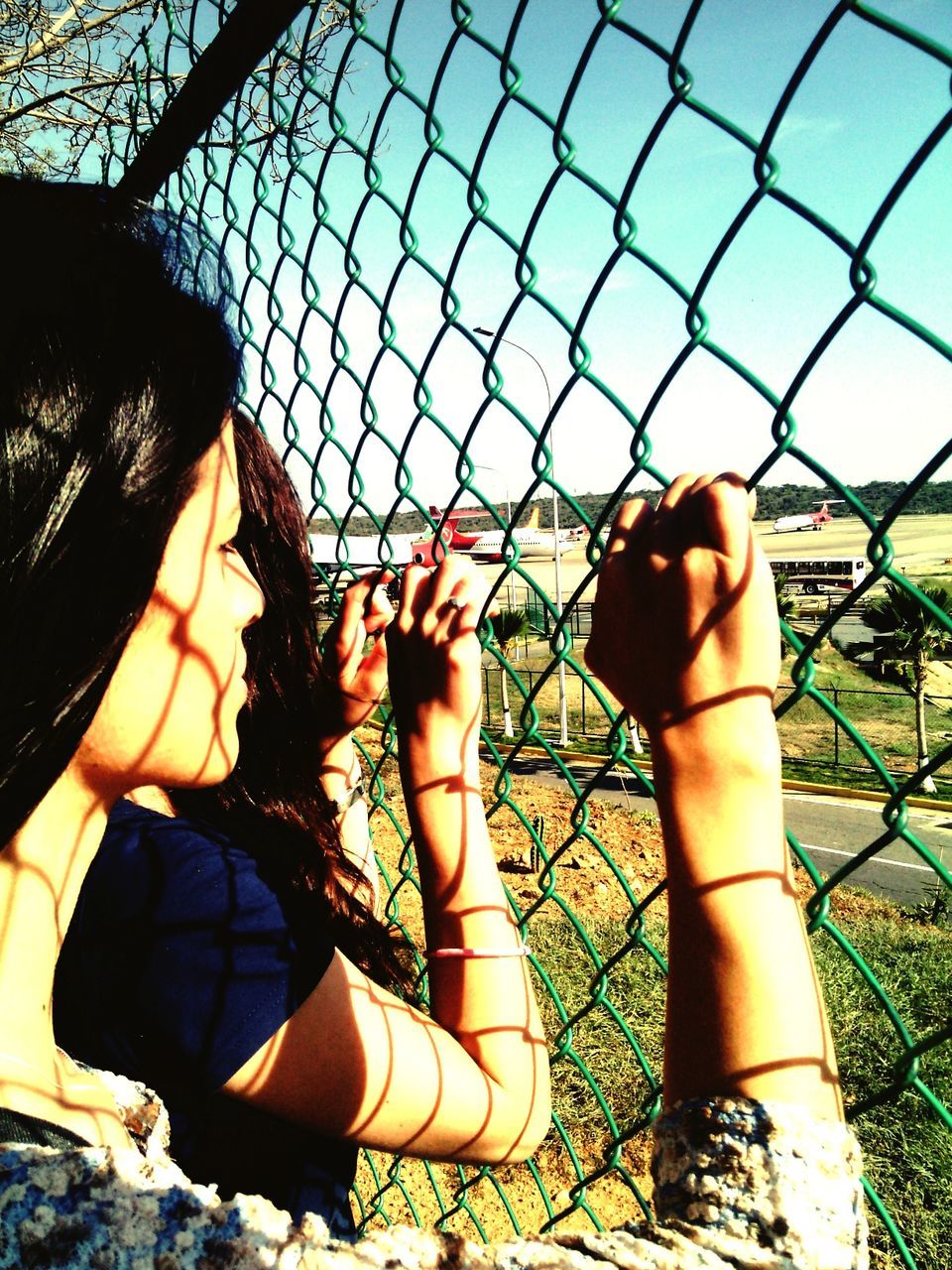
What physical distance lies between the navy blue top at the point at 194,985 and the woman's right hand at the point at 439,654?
37cm

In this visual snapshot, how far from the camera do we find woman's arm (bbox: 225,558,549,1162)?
3.74ft

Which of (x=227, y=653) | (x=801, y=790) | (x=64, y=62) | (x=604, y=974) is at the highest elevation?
(x=801, y=790)

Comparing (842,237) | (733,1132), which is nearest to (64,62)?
(842,237)

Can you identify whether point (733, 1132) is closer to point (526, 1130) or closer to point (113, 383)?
point (526, 1130)

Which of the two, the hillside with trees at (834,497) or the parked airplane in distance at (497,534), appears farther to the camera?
the parked airplane in distance at (497,534)

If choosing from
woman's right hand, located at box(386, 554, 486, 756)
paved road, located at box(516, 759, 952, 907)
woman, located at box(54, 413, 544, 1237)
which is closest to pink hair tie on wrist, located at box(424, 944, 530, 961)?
woman, located at box(54, 413, 544, 1237)

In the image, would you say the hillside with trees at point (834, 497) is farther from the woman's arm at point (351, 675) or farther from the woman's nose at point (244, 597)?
the woman's nose at point (244, 597)

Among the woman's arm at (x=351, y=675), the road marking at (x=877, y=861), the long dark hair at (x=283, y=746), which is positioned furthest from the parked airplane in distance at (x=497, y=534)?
the road marking at (x=877, y=861)

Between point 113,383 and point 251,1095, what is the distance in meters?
0.91

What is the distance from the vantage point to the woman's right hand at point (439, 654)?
144 cm

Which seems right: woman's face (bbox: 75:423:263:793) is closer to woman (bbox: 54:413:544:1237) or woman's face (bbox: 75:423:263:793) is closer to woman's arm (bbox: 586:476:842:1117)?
woman (bbox: 54:413:544:1237)

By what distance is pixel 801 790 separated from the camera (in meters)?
17.3

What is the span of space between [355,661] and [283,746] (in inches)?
10.2

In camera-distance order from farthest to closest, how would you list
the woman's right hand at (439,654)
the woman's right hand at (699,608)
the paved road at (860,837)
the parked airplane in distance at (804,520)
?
the paved road at (860,837), the parked airplane in distance at (804,520), the woman's right hand at (439,654), the woman's right hand at (699,608)
